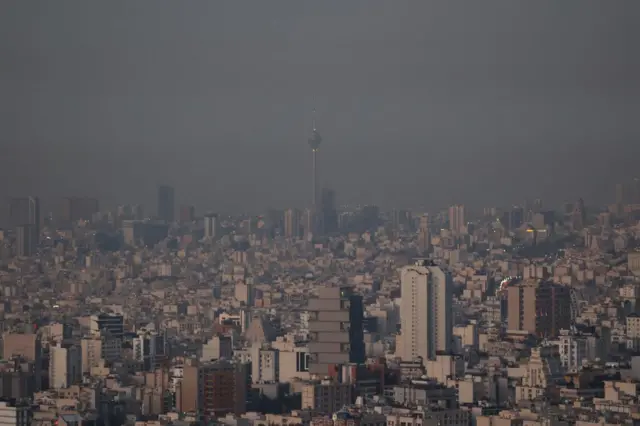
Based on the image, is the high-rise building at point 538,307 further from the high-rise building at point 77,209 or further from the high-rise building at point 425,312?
the high-rise building at point 77,209

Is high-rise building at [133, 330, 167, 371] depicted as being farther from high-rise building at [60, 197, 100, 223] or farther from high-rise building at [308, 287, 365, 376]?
high-rise building at [60, 197, 100, 223]

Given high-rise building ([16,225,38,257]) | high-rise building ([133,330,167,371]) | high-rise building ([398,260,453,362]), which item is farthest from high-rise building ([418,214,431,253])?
high-rise building ([133,330,167,371])

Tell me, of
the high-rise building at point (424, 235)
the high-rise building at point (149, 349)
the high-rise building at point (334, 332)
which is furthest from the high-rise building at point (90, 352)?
the high-rise building at point (424, 235)

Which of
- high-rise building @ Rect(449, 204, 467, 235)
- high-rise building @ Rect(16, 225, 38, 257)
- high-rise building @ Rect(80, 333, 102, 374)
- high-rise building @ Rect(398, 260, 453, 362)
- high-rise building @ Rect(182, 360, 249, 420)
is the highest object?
high-rise building @ Rect(449, 204, 467, 235)

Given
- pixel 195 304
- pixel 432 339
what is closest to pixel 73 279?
pixel 195 304

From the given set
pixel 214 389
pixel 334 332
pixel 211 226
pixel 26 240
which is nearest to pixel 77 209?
pixel 26 240

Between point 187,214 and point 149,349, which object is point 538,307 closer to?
point 149,349
